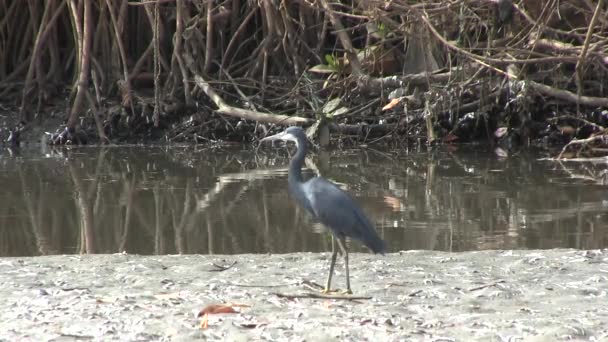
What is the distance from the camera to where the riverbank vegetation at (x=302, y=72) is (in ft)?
32.2

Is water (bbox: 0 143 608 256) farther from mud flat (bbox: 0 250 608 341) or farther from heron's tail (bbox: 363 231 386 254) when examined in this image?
heron's tail (bbox: 363 231 386 254)

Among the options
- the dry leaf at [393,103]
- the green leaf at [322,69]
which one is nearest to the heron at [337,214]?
the dry leaf at [393,103]

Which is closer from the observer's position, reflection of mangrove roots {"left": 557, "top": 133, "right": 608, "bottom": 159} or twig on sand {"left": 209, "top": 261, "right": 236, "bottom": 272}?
twig on sand {"left": 209, "top": 261, "right": 236, "bottom": 272}

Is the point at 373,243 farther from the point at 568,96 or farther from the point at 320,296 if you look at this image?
the point at 568,96

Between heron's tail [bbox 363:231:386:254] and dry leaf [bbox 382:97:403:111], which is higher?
dry leaf [bbox 382:97:403:111]

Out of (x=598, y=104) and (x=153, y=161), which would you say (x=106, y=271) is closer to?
(x=153, y=161)

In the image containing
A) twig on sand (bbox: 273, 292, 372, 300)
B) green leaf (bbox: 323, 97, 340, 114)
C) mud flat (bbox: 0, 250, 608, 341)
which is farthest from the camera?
green leaf (bbox: 323, 97, 340, 114)

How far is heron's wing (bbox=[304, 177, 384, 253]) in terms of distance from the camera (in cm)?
488

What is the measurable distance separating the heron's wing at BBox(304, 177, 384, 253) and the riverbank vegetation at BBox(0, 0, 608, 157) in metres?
4.53

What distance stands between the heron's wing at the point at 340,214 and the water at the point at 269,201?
1377mm

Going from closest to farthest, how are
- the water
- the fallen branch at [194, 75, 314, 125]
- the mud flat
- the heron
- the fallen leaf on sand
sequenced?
the mud flat < the fallen leaf on sand < the heron < the water < the fallen branch at [194, 75, 314, 125]

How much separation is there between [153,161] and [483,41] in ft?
10.7

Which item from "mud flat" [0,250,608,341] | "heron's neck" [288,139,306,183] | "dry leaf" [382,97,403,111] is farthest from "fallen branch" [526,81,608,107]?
"heron's neck" [288,139,306,183]

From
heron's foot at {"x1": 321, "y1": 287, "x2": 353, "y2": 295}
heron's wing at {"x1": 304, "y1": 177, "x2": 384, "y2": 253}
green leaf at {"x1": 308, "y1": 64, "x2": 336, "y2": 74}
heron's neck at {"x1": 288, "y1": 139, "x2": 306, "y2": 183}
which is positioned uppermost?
green leaf at {"x1": 308, "y1": 64, "x2": 336, "y2": 74}
